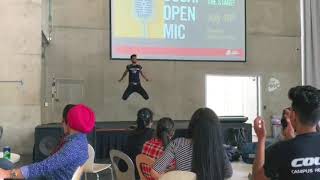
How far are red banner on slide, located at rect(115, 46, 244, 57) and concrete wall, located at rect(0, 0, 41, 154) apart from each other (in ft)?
7.56

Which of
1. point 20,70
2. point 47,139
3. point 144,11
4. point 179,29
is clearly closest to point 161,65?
point 179,29

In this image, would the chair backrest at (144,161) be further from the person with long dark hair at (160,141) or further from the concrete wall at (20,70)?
the concrete wall at (20,70)

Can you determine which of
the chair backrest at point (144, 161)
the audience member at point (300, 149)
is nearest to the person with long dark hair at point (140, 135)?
the chair backrest at point (144, 161)

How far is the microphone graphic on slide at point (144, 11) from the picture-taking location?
983 centimetres

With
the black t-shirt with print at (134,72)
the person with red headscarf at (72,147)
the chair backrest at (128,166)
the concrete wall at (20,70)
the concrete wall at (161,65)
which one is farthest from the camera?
the concrete wall at (161,65)

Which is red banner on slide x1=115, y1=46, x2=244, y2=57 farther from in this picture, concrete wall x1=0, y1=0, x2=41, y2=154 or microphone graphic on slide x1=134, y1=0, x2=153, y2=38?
concrete wall x1=0, y1=0, x2=41, y2=154

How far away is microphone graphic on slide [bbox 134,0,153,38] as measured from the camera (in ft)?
32.2

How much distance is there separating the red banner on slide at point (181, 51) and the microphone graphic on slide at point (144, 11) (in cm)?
37

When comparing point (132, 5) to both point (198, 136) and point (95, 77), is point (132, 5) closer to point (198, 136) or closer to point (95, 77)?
point (95, 77)

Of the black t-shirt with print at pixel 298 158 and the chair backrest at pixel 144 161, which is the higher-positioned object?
the black t-shirt with print at pixel 298 158

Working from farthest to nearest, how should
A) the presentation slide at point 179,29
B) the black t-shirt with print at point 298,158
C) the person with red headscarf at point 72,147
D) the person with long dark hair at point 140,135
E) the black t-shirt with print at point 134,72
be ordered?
the presentation slide at point 179,29
the black t-shirt with print at point 134,72
the person with long dark hair at point 140,135
the person with red headscarf at point 72,147
the black t-shirt with print at point 298,158

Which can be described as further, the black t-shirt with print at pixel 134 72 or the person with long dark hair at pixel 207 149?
the black t-shirt with print at pixel 134 72

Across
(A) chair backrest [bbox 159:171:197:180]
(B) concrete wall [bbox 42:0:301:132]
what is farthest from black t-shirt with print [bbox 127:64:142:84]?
(A) chair backrest [bbox 159:171:197:180]

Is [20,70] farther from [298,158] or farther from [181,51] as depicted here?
[298,158]
